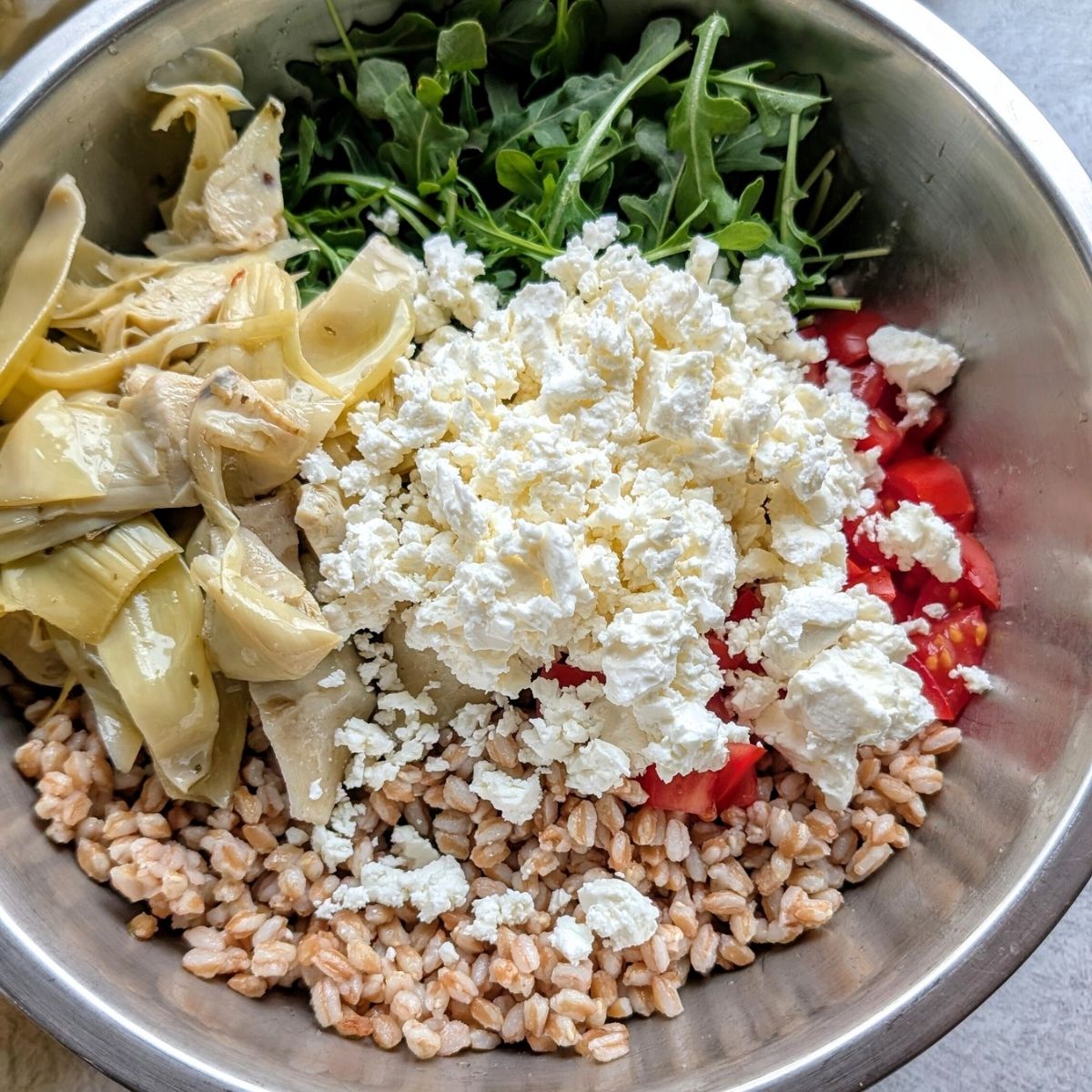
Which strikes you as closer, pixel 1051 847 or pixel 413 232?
pixel 1051 847

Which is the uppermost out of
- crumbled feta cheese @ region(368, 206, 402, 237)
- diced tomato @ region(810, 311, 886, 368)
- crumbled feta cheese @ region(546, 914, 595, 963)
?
crumbled feta cheese @ region(368, 206, 402, 237)

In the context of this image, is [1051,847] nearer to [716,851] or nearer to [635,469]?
[716,851]

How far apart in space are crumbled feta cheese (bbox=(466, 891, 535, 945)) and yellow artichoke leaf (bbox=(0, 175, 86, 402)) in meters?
1.21

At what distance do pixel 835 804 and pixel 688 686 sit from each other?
37 cm

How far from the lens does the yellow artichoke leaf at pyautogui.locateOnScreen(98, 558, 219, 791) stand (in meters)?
1.72

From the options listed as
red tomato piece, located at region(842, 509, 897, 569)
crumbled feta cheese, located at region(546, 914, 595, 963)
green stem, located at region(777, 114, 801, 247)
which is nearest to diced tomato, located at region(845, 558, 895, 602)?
red tomato piece, located at region(842, 509, 897, 569)

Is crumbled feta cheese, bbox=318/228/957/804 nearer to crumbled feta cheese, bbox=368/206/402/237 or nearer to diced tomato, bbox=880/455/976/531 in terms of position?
diced tomato, bbox=880/455/976/531

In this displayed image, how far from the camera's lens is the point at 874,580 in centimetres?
194

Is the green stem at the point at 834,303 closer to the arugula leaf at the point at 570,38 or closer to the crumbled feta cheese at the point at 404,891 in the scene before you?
the arugula leaf at the point at 570,38

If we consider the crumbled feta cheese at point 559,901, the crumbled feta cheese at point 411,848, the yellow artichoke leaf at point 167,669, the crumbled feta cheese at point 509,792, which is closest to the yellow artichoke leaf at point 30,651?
the yellow artichoke leaf at point 167,669

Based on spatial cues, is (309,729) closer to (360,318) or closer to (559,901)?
(559,901)

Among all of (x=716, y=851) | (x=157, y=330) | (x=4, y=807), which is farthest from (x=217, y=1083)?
(x=157, y=330)

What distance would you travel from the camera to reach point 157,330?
1.84m

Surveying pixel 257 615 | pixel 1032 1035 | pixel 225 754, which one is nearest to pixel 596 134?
pixel 257 615
